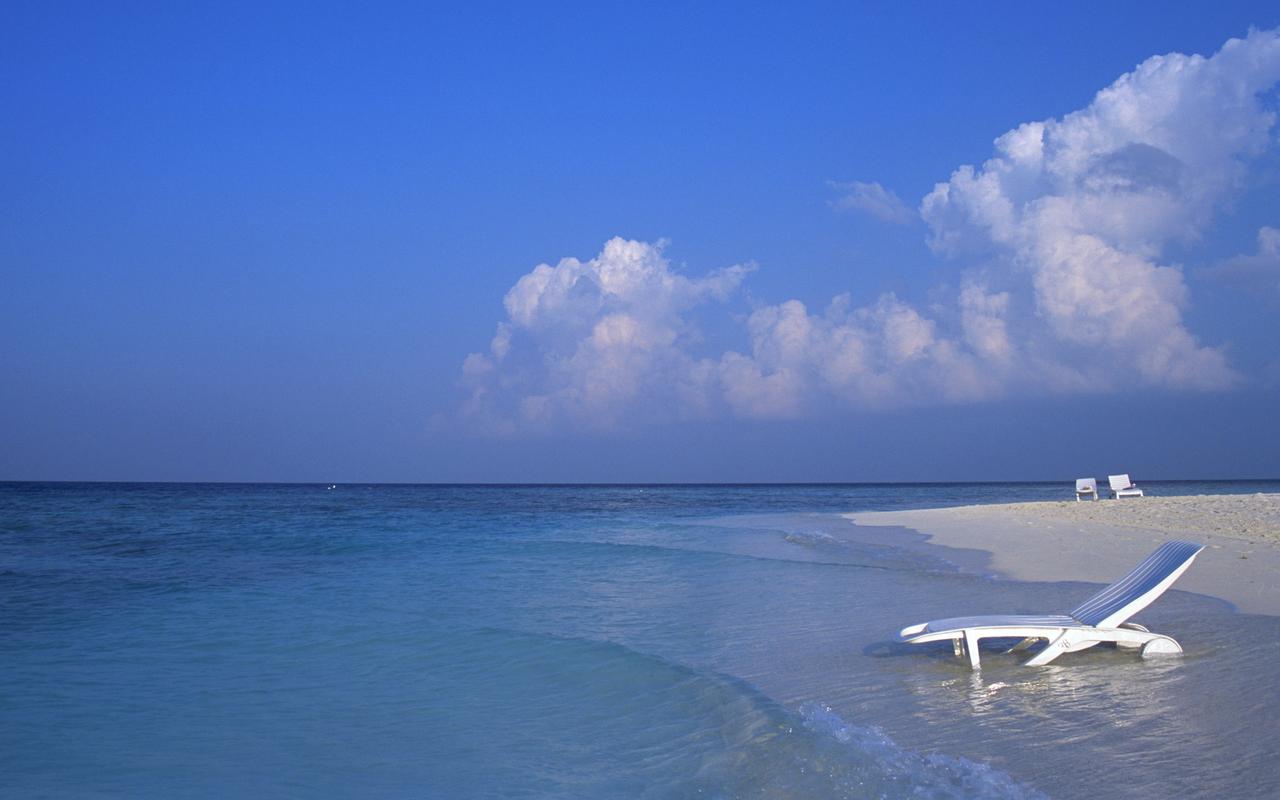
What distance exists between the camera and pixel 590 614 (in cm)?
1305

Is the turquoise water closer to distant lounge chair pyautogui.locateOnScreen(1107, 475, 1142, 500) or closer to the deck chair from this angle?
the deck chair

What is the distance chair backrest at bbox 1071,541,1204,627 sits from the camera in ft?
28.2

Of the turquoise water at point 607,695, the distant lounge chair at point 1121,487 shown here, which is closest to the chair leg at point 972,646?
the turquoise water at point 607,695

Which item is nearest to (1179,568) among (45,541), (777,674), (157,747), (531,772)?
(777,674)

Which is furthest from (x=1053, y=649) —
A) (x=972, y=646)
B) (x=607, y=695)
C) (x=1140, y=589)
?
(x=607, y=695)

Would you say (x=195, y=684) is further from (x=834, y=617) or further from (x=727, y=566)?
(x=727, y=566)

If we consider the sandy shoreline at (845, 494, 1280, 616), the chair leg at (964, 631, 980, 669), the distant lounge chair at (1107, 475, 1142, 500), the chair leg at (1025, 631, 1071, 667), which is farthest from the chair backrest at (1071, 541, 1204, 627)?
the distant lounge chair at (1107, 475, 1142, 500)

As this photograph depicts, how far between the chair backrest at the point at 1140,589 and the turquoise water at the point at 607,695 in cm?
40

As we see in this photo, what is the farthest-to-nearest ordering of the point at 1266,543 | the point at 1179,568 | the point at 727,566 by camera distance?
the point at 727,566 → the point at 1266,543 → the point at 1179,568

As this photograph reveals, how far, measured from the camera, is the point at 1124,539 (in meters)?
19.8

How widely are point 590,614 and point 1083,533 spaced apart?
14138 mm

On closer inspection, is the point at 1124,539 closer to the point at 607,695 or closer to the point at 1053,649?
the point at 1053,649

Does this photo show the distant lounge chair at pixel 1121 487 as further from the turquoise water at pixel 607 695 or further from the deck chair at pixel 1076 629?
the deck chair at pixel 1076 629

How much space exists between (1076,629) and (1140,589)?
3.09ft
